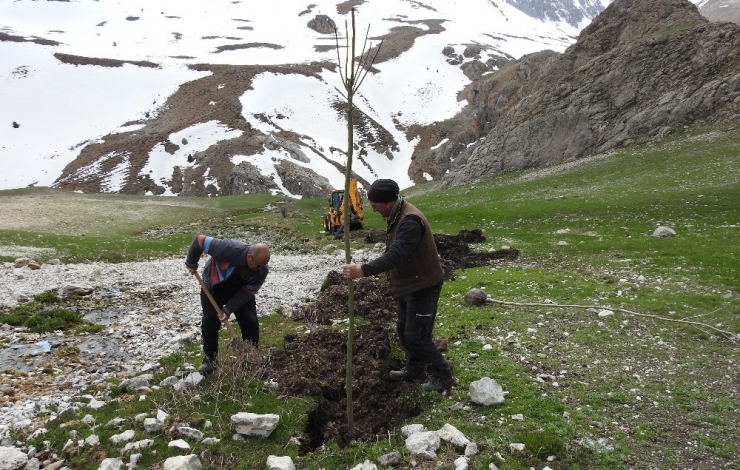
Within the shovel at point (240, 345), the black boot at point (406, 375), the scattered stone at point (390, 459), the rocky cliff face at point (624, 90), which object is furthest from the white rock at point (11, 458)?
the rocky cliff face at point (624, 90)

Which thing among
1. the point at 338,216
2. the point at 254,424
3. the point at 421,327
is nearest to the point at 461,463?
the point at 421,327

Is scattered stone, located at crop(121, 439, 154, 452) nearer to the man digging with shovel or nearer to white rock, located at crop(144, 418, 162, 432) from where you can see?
white rock, located at crop(144, 418, 162, 432)

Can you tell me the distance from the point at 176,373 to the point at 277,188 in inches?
2677

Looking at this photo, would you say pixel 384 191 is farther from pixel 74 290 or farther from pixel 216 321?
pixel 74 290

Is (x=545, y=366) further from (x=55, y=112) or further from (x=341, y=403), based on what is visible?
(x=55, y=112)

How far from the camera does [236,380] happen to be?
864cm

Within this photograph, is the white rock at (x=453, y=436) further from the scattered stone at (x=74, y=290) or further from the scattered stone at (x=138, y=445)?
the scattered stone at (x=74, y=290)

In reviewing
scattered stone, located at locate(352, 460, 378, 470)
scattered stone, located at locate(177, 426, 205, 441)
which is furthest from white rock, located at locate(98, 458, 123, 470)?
scattered stone, located at locate(352, 460, 378, 470)

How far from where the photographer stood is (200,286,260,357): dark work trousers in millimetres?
9172

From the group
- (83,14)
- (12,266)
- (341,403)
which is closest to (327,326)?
(341,403)

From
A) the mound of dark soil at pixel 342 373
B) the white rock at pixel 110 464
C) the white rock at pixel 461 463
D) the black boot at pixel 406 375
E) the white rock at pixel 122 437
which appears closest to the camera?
the white rock at pixel 461 463

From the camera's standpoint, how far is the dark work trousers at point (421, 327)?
8.05 m

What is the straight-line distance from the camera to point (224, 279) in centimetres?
896

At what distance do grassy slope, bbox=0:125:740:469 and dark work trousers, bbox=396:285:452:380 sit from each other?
638mm
